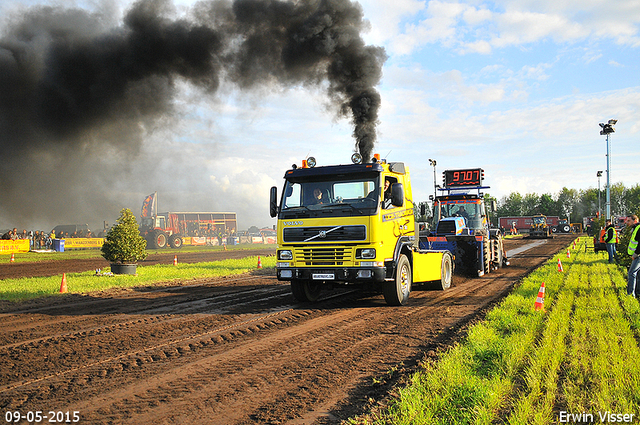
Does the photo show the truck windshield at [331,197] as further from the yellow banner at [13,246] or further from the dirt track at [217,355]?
the yellow banner at [13,246]

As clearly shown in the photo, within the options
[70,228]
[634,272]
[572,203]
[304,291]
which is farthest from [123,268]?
[572,203]

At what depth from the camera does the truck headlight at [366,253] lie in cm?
836

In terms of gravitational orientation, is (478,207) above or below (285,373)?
above

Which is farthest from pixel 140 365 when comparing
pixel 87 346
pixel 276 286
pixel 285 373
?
pixel 276 286

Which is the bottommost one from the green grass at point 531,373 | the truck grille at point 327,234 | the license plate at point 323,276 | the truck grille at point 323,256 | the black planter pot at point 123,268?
the green grass at point 531,373

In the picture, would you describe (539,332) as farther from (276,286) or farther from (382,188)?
(276,286)

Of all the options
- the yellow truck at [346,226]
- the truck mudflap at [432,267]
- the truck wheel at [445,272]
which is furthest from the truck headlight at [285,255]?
the truck wheel at [445,272]

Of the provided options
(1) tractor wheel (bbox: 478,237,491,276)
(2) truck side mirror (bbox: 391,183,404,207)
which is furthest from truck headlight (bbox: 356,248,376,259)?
(1) tractor wheel (bbox: 478,237,491,276)

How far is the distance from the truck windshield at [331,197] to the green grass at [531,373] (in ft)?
10.2

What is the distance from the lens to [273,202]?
9484mm

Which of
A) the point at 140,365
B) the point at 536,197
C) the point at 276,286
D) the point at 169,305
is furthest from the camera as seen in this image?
the point at 536,197

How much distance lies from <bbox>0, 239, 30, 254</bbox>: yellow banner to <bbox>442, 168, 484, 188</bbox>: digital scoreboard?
3279cm

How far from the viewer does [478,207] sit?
15.9 metres

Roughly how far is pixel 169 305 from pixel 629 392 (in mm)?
8574
